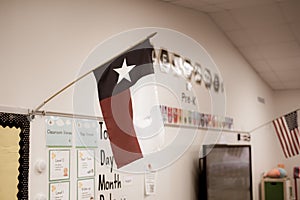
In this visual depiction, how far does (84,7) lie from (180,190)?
2.22 metres

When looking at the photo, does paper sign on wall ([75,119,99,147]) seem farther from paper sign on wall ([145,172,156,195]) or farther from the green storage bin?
the green storage bin

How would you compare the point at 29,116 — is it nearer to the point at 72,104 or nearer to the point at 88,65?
the point at 72,104

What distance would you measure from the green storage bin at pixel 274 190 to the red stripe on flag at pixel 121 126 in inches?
168

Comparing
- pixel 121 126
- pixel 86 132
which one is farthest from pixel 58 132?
pixel 121 126

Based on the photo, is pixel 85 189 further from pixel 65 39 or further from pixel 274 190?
pixel 274 190

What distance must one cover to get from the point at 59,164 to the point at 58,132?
0.22 m

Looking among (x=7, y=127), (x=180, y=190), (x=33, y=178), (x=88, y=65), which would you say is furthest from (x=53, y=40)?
(x=180, y=190)

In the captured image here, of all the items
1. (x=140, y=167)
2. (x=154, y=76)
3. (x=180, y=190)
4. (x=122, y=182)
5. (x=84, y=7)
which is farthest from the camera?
(x=180, y=190)

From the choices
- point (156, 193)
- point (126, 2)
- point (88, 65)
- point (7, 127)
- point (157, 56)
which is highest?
point (126, 2)

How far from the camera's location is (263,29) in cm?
586

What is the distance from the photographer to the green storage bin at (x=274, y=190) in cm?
729

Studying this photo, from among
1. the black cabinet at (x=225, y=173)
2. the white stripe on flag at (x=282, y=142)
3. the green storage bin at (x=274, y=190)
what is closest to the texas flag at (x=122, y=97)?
the black cabinet at (x=225, y=173)

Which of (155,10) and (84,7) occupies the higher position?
(155,10)

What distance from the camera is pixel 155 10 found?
454cm
